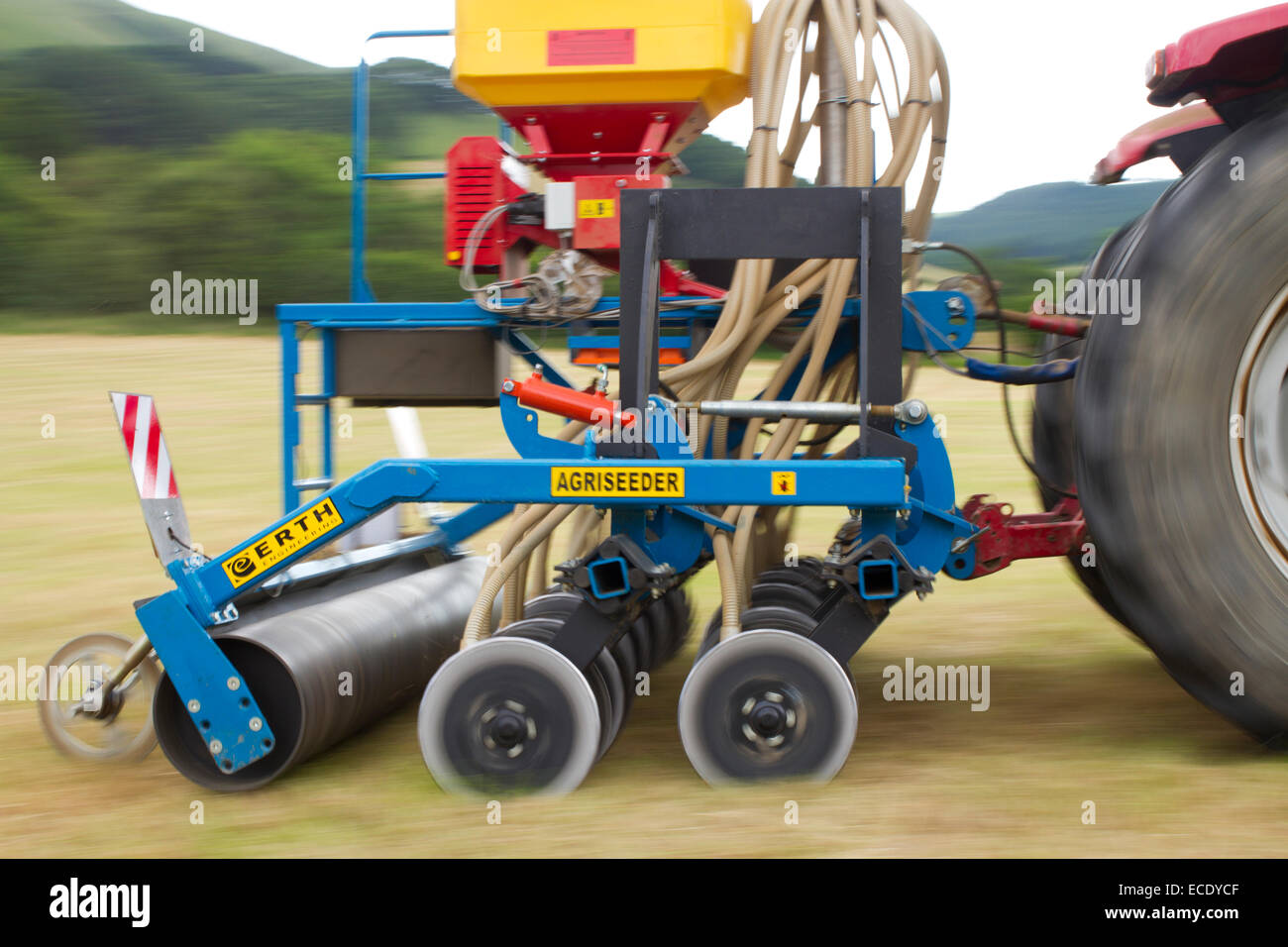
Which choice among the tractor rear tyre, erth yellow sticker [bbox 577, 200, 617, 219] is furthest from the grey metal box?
the tractor rear tyre

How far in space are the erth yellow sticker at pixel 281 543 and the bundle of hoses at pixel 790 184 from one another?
1.42 feet

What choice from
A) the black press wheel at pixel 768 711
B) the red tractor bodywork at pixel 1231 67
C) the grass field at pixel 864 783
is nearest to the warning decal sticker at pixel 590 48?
the red tractor bodywork at pixel 1231 67

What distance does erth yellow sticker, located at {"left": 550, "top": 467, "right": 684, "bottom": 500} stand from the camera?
2.98m

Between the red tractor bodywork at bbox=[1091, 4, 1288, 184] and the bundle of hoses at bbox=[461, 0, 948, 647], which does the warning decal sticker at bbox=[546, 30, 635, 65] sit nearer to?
the bundle of hoses at bbox=[461, 0, 948, 647]

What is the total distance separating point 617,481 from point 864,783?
0.92 m

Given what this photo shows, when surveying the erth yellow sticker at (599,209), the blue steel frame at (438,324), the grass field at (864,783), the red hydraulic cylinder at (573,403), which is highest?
the erth yellow sticker at (599,209)

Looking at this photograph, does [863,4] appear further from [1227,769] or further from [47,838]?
[47,838]

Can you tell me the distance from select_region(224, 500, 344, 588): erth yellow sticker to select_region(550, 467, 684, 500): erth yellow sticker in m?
0.55

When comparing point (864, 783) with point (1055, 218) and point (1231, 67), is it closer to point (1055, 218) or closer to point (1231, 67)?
point (1231, 67)

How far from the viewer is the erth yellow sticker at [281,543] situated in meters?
3.10

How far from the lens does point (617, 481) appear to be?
3000mm

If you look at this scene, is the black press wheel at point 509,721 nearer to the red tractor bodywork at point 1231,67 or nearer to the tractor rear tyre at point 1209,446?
the tractor rear tyre at point 1209,446

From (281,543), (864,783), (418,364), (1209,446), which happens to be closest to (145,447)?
(281,543)

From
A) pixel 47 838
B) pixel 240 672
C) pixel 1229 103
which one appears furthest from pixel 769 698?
pixel 1229 103
